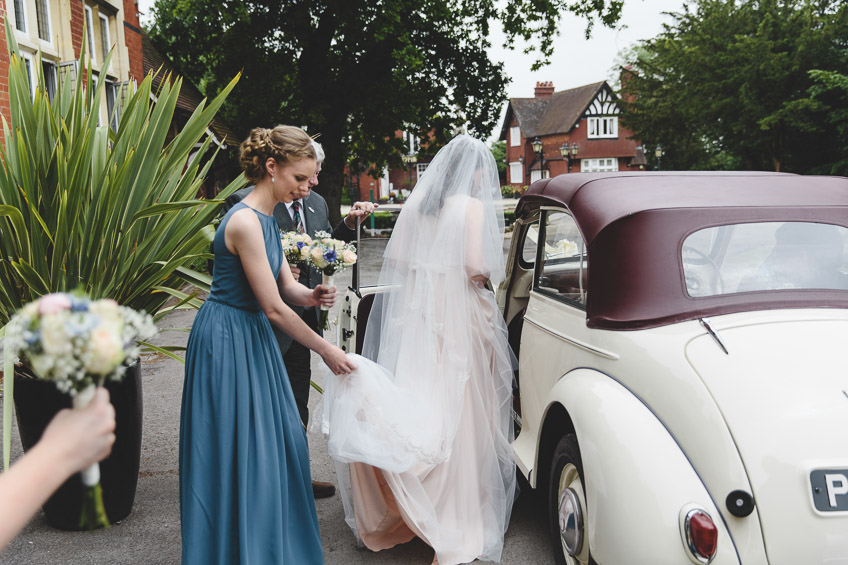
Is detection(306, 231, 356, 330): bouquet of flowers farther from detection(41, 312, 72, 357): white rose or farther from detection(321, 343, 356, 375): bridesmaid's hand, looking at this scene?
detection(41, 312, 72, 357): white rose

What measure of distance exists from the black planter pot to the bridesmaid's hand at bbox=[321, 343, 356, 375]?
4.09ft

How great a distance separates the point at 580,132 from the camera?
188 ft

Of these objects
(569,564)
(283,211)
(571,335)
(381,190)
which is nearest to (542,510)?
(569,564)

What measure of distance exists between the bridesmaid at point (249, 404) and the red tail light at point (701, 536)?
165 cm

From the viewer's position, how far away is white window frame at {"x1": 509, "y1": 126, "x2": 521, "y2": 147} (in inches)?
2645

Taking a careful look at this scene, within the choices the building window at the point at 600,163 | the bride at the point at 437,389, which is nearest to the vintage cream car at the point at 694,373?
the bride at the point at 437,389

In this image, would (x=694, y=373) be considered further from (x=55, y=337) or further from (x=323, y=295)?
(x=55, y=337)

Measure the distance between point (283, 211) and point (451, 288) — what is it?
1235mm

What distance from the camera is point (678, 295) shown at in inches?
114

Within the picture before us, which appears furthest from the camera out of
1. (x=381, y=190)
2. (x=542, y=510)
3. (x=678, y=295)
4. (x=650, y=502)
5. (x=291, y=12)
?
(x=381, y=190)

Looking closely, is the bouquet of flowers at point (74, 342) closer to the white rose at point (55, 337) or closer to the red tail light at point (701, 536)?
the white rose at point (55, 337)

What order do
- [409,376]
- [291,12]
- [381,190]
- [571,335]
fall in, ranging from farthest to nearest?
[381,190] → [291,12] → [409,376] → [571,335]

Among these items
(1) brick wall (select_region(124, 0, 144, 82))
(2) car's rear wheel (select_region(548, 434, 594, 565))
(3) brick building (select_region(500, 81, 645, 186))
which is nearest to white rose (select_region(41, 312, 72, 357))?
(2) car's rear wheel (select_region(548, 434, 594, 565))

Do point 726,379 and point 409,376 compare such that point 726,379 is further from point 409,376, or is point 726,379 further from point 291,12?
point 291,12
